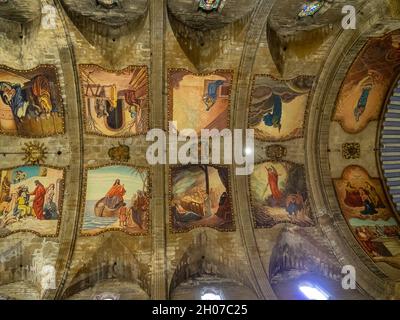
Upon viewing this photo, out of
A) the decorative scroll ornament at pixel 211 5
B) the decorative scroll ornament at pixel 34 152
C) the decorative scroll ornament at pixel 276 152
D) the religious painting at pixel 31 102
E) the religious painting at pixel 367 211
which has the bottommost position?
the religious painting at pixel 367 211

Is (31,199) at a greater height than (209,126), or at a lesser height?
lesser

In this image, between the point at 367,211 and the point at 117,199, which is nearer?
the point at 117,199

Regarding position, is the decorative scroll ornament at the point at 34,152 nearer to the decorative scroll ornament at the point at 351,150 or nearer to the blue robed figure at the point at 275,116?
the blue robed figure at the point at 275,116

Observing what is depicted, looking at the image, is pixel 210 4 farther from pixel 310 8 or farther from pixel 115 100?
pixel 115 100

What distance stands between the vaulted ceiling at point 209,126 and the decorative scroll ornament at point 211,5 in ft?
0.29

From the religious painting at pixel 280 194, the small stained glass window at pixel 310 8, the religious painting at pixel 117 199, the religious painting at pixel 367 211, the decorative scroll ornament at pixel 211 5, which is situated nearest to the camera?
the decorative scroll ornament at pixel 211 5

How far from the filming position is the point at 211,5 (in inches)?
413

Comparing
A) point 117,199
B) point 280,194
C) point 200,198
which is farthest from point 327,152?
point 117,199

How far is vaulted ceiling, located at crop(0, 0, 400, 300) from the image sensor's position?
10.5 meters

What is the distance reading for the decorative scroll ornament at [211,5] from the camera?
10375 millimetres

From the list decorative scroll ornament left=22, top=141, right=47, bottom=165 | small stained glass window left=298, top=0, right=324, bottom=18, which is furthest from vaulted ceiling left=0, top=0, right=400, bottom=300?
small stained glass window left=298, top=0, right=324, bottom=18

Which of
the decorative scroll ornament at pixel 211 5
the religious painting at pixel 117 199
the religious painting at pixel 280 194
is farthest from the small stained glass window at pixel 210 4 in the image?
the religious painting at pixel 117 199

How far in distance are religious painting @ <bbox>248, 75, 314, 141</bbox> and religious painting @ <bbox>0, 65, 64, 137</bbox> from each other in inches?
222

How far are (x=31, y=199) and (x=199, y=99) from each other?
18.4 feet
